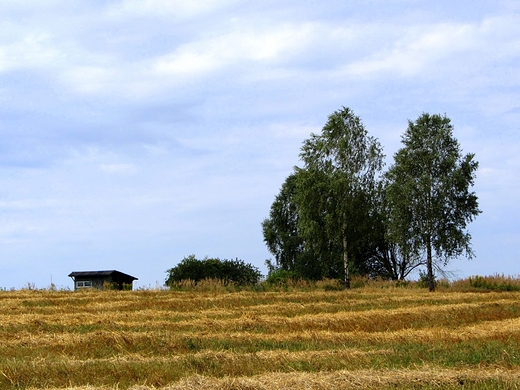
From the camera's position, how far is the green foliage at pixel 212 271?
53.2 m

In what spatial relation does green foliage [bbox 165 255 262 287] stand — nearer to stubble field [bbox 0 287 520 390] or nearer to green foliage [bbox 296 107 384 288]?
green foliage [bbox 296 107 384 288]

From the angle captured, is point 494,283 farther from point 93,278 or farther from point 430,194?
point 93,278

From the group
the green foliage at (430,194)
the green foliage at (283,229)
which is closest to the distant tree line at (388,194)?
the green foliage at (430,194)

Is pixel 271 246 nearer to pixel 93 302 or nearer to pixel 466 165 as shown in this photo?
pixel 466 165

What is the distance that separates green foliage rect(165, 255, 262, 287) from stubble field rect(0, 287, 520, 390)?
1006 inches

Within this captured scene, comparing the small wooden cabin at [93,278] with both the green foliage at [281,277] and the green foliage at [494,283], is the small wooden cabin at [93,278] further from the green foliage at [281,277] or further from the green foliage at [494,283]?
the green foliage at [494,283]

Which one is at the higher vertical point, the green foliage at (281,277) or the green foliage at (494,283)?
the green foliage at (281,277)

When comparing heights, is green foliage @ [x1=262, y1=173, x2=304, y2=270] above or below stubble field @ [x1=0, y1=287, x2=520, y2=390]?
above

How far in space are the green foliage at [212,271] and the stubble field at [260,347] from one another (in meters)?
25.6

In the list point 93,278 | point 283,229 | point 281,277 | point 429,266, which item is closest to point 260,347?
point 429,266

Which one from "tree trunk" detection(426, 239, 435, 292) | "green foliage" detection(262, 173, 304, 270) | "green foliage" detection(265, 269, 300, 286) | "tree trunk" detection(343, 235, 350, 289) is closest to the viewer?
"tree trunk" detection(426, 239, 435, 292)

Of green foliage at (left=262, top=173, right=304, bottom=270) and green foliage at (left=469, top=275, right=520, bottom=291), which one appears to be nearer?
green foliage at (left=469, top=275, right=520, bottom=291)

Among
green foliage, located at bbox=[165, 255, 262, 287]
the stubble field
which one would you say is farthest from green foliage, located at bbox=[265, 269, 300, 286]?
the stubble field

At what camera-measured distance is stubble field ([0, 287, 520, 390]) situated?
10211 millimetres
